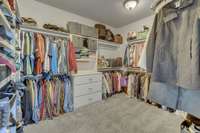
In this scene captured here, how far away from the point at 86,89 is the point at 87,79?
0.23 metres

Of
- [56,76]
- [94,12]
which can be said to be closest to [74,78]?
[56,76]

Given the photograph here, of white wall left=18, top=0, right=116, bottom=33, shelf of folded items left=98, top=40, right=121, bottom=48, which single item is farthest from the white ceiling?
shelf of folded items left=98, top=40, right=121, bottom=48

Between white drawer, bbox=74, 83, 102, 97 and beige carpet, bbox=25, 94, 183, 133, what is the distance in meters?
0.33

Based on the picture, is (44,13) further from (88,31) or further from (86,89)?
(86,89)

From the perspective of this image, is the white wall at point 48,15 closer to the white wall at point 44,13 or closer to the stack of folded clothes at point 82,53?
the white wall at point 44,13

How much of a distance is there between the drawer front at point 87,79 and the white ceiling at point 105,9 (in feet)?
5.10

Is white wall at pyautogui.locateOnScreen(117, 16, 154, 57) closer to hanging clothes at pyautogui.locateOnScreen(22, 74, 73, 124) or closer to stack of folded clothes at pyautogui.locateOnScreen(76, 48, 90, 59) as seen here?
stack of folded clothes at pyautogui.locateOnScreen(76, 48, 90, 59)

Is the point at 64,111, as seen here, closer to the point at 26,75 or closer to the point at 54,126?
the point at 54,126

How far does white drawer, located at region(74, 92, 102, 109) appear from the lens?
2.74 meters

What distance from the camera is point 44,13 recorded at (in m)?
2.67

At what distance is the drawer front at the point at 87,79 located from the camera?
2.74 metres

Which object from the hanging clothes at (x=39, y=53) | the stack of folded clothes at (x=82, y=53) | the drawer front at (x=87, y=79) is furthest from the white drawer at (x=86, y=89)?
the hanging clothes at (x=39, y=53)

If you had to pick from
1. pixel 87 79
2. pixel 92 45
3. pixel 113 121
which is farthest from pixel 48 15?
pixel 113 121

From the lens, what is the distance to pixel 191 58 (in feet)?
1.90
